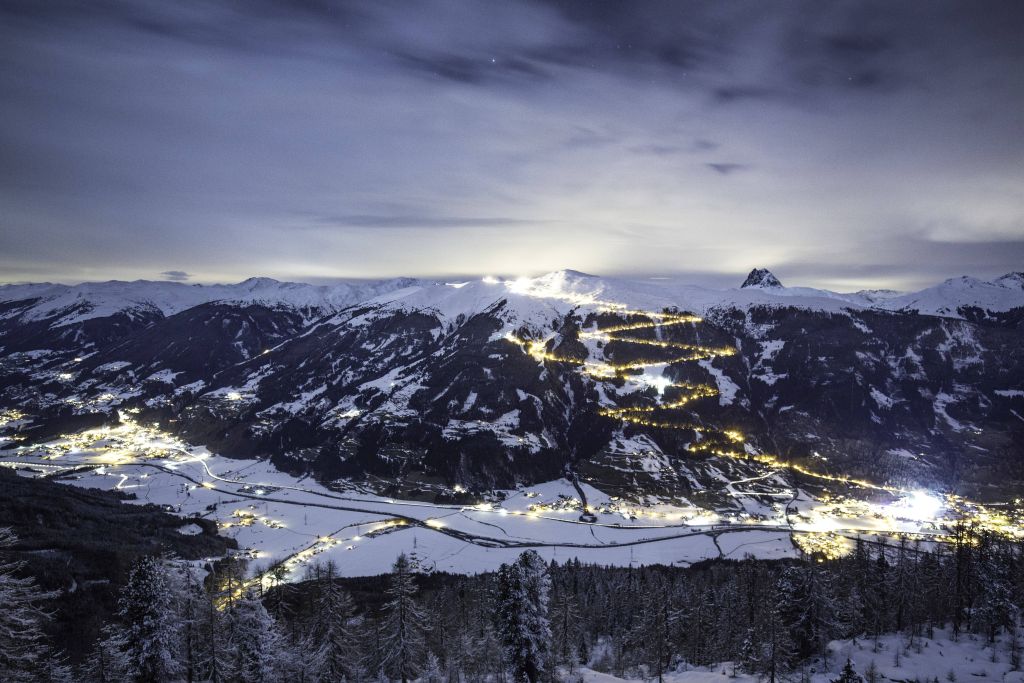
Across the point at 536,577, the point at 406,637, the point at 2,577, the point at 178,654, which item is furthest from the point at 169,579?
the point at 536,577

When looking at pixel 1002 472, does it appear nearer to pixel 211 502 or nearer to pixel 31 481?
pixel 211 502

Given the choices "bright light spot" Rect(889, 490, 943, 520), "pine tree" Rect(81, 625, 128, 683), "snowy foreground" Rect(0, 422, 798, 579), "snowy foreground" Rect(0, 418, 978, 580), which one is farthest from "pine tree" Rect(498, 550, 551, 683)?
"bright light spot" Rect(889, 490, 943, 520)

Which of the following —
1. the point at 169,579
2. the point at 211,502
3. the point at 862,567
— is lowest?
the point at 211,502

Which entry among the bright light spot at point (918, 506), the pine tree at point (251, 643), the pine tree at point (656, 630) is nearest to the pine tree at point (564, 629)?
the pine tree at point (656, 630)

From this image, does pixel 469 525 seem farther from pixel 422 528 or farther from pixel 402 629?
pixel 402 629

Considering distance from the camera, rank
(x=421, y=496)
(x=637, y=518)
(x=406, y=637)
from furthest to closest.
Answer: (x=421, y=496) < (x=637, y=518) < (x=406, y=637)

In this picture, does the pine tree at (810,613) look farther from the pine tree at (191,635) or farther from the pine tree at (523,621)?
the pine tree at (191,635)

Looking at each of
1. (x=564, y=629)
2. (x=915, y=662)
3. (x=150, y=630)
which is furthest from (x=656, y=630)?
(x=150, y=630)
